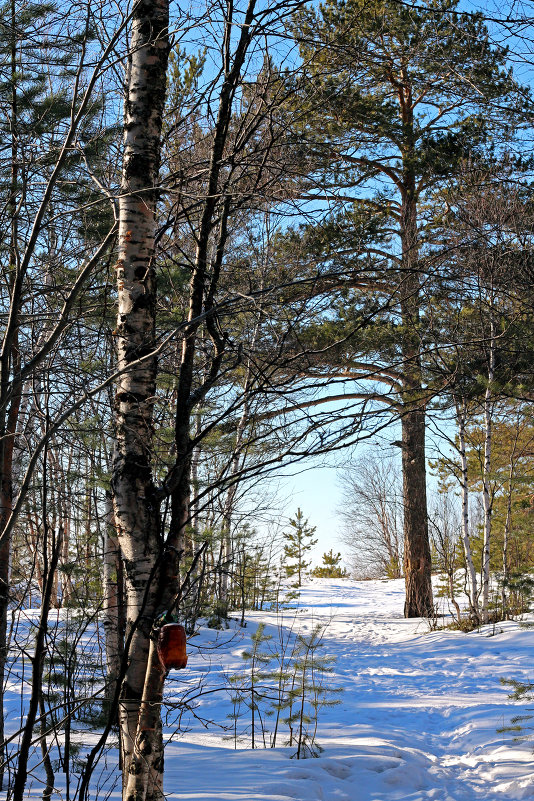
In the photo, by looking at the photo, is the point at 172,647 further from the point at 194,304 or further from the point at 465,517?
the point at 465,517

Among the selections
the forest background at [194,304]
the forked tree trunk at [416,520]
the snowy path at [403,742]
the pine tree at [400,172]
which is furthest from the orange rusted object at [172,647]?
the forked tree trunk at [416,520]

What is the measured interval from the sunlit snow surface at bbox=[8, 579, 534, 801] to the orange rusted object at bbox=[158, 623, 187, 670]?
0.20 m

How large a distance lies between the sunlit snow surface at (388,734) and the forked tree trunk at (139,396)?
0.28 meters

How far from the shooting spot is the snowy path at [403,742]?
12.9 ft

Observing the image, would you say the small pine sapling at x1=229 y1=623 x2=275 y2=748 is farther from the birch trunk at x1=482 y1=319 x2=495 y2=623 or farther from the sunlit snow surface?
the birch trunk at x1=482 y1=319 x2=495 y2=623

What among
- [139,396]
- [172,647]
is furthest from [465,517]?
[172,647]

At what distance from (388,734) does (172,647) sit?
13.4 feet

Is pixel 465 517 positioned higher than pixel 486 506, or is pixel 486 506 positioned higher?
pixel 486 506

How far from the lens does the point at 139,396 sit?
229cm

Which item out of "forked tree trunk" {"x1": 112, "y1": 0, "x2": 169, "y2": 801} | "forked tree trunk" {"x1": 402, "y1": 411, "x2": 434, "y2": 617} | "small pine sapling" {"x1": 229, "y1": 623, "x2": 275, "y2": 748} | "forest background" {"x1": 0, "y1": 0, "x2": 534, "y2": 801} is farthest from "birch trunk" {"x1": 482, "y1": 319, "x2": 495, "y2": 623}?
"forked tree trunk" {"x1": 112, "y1": 0, "x2": 169, "y2": 801}

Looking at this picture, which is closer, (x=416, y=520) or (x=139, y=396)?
(x=139, y=396)

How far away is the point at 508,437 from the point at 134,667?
14.5m

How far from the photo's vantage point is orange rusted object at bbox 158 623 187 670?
177 cm

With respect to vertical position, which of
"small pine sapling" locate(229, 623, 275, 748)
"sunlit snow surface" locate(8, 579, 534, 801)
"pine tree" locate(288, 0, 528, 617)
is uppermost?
"pine tree" locate(288, 0, 528, 617)
